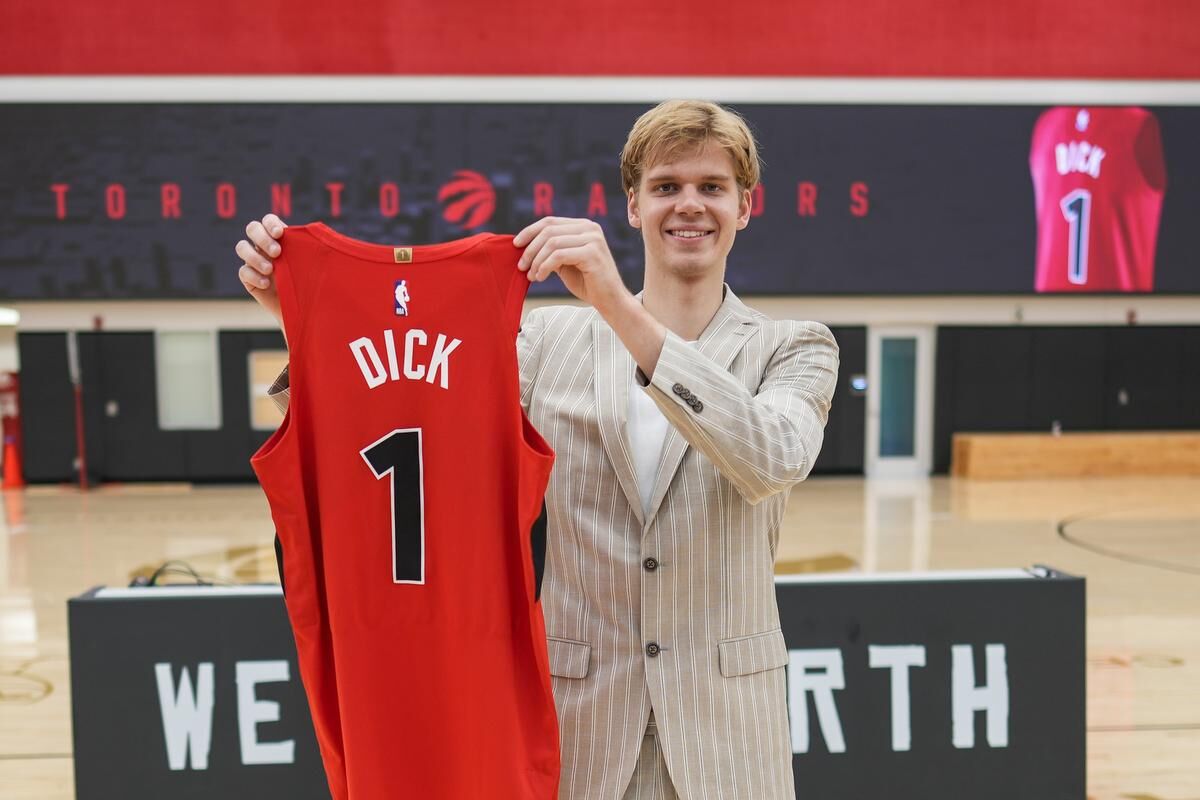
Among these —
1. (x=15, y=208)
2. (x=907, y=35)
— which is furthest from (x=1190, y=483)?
(x=15, y=208)

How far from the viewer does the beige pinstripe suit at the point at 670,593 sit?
1.33 meters

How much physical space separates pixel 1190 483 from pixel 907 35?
5.48 metres

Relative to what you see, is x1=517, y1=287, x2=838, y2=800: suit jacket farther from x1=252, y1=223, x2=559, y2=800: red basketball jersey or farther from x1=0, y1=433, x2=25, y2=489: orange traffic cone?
x1=0, y1=433, x2=25, y2=489: orange traffic cone

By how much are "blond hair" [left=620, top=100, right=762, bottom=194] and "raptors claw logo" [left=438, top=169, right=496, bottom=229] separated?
8260 millimetres

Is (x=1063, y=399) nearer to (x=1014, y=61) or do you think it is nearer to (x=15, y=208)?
(x=1014, y=61)

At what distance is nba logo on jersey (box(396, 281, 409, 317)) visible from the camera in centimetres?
141

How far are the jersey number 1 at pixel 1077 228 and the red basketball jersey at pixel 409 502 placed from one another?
10088 millimetres

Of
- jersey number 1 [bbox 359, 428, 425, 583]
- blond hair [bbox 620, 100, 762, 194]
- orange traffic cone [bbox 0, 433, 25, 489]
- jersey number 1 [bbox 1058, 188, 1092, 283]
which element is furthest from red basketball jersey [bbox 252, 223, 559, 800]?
jersey number 1 [bbox 1058, 188, 1092, 283]

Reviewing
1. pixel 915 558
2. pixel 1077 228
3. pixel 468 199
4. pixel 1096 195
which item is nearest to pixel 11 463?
pixel 468 199

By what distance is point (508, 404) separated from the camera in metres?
1.40

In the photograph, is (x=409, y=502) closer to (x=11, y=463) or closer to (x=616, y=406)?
(x=616, y=406)


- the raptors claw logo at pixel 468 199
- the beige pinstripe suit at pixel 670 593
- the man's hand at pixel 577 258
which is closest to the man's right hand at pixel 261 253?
the beige pinstripe suit at pixel 670 593

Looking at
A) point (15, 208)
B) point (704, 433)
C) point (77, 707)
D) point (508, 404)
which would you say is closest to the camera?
point (704, 433)

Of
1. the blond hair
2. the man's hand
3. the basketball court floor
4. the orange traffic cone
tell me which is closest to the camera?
the man's hand
